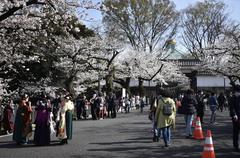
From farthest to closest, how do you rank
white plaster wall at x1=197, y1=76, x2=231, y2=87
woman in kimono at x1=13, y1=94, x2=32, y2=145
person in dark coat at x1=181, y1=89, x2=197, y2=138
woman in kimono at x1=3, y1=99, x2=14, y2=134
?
white plaster wall at x1=197, y1=76, x2=231, y2=87 → woman in kimono at x1=3, y1=99, x2=14, y2=134 → person in dark coat at x1=181, y1=89, x2=197, y2=138 → woman in kimono at x1=13, y1=94, x2=32, y2=145

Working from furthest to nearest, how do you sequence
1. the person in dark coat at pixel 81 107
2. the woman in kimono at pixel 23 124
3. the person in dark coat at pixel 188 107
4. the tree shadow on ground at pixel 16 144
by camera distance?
the person in dark coat at pixel 81 107 → the person in dark coat at pixel 188 107 → the woman in kimono at pixel 23 124 → the tree shadow on ground at pixel 16 144

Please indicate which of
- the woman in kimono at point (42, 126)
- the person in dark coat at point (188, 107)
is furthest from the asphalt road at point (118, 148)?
the person in dark coat at point (188, 107)

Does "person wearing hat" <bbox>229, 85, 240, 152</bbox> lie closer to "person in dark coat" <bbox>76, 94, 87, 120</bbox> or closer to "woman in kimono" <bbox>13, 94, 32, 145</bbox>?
"woman in kimono" <bbox>13, 94, 32, 145</bbox>

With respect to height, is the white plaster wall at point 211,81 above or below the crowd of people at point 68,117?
above

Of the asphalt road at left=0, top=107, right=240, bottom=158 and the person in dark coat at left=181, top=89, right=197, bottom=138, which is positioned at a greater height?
the person in dark coat at left=181, top=89, right=197, bottom=138

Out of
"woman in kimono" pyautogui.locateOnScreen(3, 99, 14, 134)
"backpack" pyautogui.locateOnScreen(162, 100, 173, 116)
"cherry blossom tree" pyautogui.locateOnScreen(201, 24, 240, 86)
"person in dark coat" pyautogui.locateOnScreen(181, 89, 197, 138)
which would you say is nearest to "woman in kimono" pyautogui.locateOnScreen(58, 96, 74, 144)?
"backpack" pyautogui.locateOnScreen(162, 100, 173, 116)

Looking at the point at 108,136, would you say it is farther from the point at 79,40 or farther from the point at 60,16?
the point at 79,40

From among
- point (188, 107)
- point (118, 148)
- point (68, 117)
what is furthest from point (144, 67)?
point (118, 148)

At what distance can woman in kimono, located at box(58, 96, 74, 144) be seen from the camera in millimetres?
12945

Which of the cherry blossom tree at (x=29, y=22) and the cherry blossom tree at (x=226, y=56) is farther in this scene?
the cherry blossom tree at (x=226, y=56)

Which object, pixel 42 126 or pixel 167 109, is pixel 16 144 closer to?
pixel 42 126

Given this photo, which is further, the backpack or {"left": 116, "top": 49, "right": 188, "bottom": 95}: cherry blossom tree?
{"left": 116, "top": 49, "right": 188, "bottom": 95}: cherry blossom tree

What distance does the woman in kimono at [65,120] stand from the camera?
1295 cm

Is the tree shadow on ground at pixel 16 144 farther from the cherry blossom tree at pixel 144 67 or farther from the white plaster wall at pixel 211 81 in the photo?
the white plaster wall at pixel 211 81
